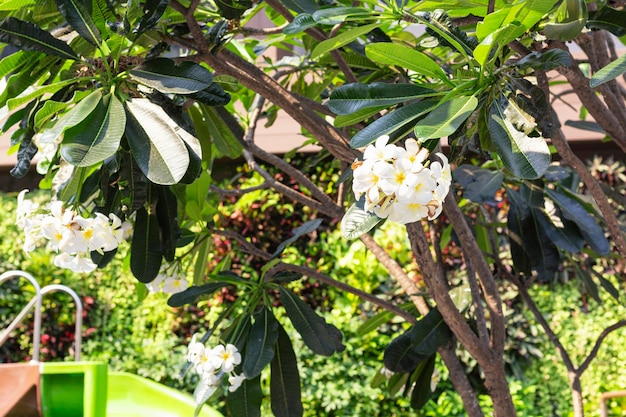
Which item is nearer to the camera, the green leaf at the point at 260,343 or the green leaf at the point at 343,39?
the green leaf at the point at 343,39

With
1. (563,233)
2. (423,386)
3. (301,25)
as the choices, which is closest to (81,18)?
(301,25)

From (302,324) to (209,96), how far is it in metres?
0.73

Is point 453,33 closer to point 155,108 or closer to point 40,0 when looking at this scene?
point 155,108

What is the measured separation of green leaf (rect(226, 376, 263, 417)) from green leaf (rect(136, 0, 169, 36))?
0.87 meters

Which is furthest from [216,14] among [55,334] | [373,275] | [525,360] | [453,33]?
[55,334]

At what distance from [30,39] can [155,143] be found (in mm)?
294

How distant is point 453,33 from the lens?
1090 mm

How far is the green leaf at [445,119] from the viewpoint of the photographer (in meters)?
0.90

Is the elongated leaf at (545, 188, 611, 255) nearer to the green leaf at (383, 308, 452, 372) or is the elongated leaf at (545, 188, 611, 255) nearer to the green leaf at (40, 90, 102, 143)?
the green leaf at (383, 308, 452, 372)

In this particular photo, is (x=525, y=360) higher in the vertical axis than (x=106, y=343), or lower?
lower

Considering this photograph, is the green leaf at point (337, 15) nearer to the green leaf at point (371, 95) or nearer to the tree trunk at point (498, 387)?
the green leaf at point (371, 95)

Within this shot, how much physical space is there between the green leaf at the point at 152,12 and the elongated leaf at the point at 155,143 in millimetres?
129

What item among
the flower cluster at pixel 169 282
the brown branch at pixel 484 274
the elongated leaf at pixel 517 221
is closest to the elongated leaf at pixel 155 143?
the brown branch at pixel 484 274

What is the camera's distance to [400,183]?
0.88 metres
